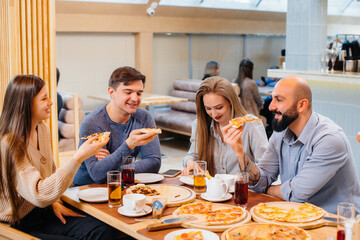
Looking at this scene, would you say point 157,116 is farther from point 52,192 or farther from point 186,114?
point 52,192

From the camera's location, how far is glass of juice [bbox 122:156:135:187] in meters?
2.99

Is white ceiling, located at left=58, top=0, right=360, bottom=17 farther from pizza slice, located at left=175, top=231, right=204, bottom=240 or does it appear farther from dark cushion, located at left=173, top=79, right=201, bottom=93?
pizza slice, located at left=175, top=231, right=204, bottom=240

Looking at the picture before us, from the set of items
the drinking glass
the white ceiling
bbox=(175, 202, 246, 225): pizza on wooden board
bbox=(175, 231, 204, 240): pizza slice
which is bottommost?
bbox=(175, 231, 204, 240): pizza slice

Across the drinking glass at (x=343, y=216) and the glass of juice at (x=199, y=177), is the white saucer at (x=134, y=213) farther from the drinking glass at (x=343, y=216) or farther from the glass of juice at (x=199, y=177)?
the drinking glass at (x=343, y=216)

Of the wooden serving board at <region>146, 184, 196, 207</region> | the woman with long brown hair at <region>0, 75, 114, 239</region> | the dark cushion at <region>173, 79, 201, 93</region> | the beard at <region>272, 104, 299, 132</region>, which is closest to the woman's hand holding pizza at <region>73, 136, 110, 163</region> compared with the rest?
the woman with long brown hair at <region>0, 75, 114, 239</region>

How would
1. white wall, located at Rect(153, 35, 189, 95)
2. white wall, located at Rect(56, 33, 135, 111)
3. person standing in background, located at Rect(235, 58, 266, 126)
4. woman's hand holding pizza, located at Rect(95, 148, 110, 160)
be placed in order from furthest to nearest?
white wall, located at Rect(153, 35, 189, 95) < white wall, located at Rect(56, 33, 135, 111) < person standing in background, located at Rect(235, 58, 266, 126) < woman's hand holding pizza, located at Rect(95, 148, 110, 160)

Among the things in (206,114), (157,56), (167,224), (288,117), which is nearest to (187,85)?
(157,56)

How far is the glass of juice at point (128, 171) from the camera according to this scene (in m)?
2.99

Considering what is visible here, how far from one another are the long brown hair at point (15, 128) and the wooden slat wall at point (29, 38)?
93 centimetres

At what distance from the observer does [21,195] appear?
106 inches

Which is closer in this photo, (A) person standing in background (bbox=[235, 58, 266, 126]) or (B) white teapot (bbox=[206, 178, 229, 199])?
(B) white teapot (bbox=[206, 178, 229, 199])

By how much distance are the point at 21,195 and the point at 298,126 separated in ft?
5.51

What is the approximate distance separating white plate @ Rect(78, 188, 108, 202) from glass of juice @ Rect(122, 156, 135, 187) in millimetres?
143

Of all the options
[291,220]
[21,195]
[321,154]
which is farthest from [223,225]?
[21,195]
